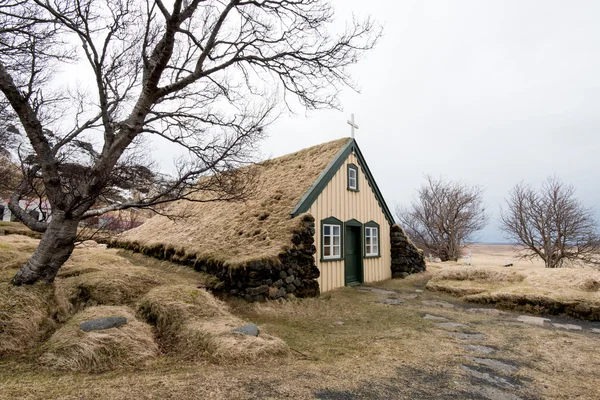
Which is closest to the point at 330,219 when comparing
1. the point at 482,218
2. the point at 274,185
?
the point at 274,185

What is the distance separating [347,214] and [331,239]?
156cm

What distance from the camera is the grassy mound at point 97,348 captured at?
423 centimetres

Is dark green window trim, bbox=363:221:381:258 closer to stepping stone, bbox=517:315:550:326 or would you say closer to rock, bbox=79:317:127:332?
stepping stone, bbox=517:315:550:326

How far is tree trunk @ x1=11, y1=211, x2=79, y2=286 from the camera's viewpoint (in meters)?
5.86

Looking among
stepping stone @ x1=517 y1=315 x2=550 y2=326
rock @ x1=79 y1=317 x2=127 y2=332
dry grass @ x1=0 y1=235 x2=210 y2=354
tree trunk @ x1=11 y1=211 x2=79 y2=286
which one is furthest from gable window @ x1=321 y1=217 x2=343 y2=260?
tree trunk @ x1=11 y1=211 x2=79 y2=286

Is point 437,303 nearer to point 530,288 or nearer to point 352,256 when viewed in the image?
point 530,288

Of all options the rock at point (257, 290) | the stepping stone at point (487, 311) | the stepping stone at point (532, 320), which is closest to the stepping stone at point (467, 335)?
the stepping stone at point (532, 320)

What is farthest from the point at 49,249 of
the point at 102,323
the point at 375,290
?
the point at 375,290

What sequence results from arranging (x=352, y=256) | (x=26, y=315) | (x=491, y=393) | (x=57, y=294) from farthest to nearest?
(x=352, y=256), (x=57, y=294), (x=26, y=315), (x=491, y=393)

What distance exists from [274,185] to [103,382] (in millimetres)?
10301

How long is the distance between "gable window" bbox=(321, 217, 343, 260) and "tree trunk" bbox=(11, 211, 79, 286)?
24.0 ft

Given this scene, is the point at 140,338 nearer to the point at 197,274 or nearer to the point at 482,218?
the point at 197,274

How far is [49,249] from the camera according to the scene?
5.92 meters

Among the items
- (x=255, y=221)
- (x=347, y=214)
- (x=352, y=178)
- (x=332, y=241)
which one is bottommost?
(x=332, y=241)
